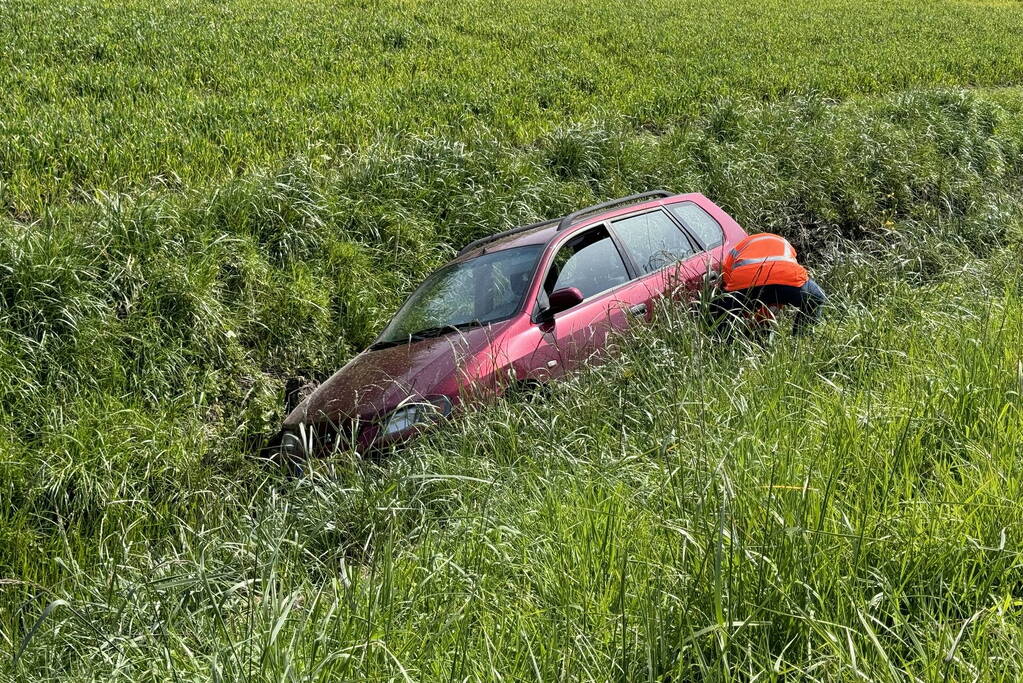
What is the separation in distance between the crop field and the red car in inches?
21.7

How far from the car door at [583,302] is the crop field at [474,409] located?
2.55ft

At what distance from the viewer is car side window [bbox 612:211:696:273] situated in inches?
279

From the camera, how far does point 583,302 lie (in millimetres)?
6484

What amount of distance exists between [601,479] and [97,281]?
218 inches

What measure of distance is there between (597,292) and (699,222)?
1.69 metres

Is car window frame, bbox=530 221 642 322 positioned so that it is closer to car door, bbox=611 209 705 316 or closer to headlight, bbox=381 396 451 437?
car door, bbox=611 209 705 316

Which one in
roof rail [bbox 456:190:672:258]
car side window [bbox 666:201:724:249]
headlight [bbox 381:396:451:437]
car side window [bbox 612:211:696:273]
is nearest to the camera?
headlight [bbox 381:396:451:437]

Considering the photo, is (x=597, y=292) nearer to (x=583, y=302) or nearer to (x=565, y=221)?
(x=583, y=302)

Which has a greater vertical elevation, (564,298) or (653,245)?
(564,298)

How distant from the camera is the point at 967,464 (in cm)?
308

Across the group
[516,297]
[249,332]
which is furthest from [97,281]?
[516,297]

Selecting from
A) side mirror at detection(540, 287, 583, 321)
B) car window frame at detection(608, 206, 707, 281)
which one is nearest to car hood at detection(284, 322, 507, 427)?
side mirror at detection(540, 287, 583, 321)

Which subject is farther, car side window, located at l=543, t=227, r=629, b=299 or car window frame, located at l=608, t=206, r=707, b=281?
car window frame, located at l=608, t=206, r=707, b=281

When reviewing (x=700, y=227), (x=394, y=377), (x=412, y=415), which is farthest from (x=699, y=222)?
(x=412, y=415)
